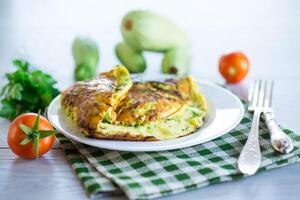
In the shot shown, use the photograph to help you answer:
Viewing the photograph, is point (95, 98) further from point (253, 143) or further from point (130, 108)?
point (253, 143)

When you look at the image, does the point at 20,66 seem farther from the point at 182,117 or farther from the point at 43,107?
the point at 182,117

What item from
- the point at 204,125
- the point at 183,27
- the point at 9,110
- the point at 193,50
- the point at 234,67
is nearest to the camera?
the point at 204,125

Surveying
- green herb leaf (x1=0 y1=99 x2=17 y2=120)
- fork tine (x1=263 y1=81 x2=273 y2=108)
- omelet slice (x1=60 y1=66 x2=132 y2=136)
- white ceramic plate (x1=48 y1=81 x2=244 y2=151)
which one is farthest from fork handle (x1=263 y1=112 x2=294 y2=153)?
green herb leaf (x1=0 y1=99 x2=17 y2=120)

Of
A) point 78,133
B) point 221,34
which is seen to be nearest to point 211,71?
point 221,34

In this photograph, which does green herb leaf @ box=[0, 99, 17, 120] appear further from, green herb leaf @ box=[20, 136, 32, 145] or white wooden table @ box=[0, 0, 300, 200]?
green herb leaf @ box=[20, 136, 32, 145]

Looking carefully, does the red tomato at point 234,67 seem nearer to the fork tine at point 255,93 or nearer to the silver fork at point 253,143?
the fork tine at point 255,93

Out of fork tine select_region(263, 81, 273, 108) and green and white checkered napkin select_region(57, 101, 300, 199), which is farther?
fork tine select_region(263, 81, 273, 108)

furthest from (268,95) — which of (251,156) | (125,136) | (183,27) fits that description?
(183,27)
